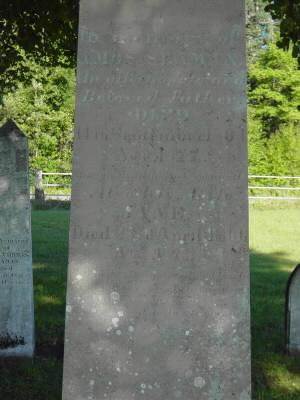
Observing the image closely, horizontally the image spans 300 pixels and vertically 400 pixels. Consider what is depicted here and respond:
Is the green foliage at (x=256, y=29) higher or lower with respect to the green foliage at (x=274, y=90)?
higher

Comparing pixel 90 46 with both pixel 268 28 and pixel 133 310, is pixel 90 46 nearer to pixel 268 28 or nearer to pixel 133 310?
pixel 133 310

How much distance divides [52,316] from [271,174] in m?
22.6

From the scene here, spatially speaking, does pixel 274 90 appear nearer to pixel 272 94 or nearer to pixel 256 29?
pixel 272 94

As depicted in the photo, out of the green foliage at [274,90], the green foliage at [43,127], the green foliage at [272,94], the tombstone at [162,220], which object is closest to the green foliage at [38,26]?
the tombstone at [162,220]

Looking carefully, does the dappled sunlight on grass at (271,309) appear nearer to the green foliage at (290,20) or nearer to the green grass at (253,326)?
the green grass at (253,326)

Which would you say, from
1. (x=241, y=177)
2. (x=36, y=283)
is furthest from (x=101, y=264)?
(x=36, y=283)

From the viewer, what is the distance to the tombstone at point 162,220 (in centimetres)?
337

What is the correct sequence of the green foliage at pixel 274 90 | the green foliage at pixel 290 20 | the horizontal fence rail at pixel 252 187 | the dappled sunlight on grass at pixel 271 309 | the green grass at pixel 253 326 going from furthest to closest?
1. the green foliage at pixel 274 90
2. the horizontal fence rail at pixel 252 187
3. the green foliage at pixel 290 20
4. the dappled sunlight on grass at pixel 271 309
5. the green grass at pixel 253 326

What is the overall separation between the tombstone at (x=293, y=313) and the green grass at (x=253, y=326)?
0.14 metres

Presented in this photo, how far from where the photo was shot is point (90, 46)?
134 inches

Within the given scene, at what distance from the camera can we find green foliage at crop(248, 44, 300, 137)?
36.0 meters

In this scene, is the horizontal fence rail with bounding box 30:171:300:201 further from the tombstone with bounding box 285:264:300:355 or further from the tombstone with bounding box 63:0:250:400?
the tombstone with bounding box 63:0:250:400

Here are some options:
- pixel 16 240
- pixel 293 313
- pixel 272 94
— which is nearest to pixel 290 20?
pixel 293 313

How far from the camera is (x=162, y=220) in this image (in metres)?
3.40
